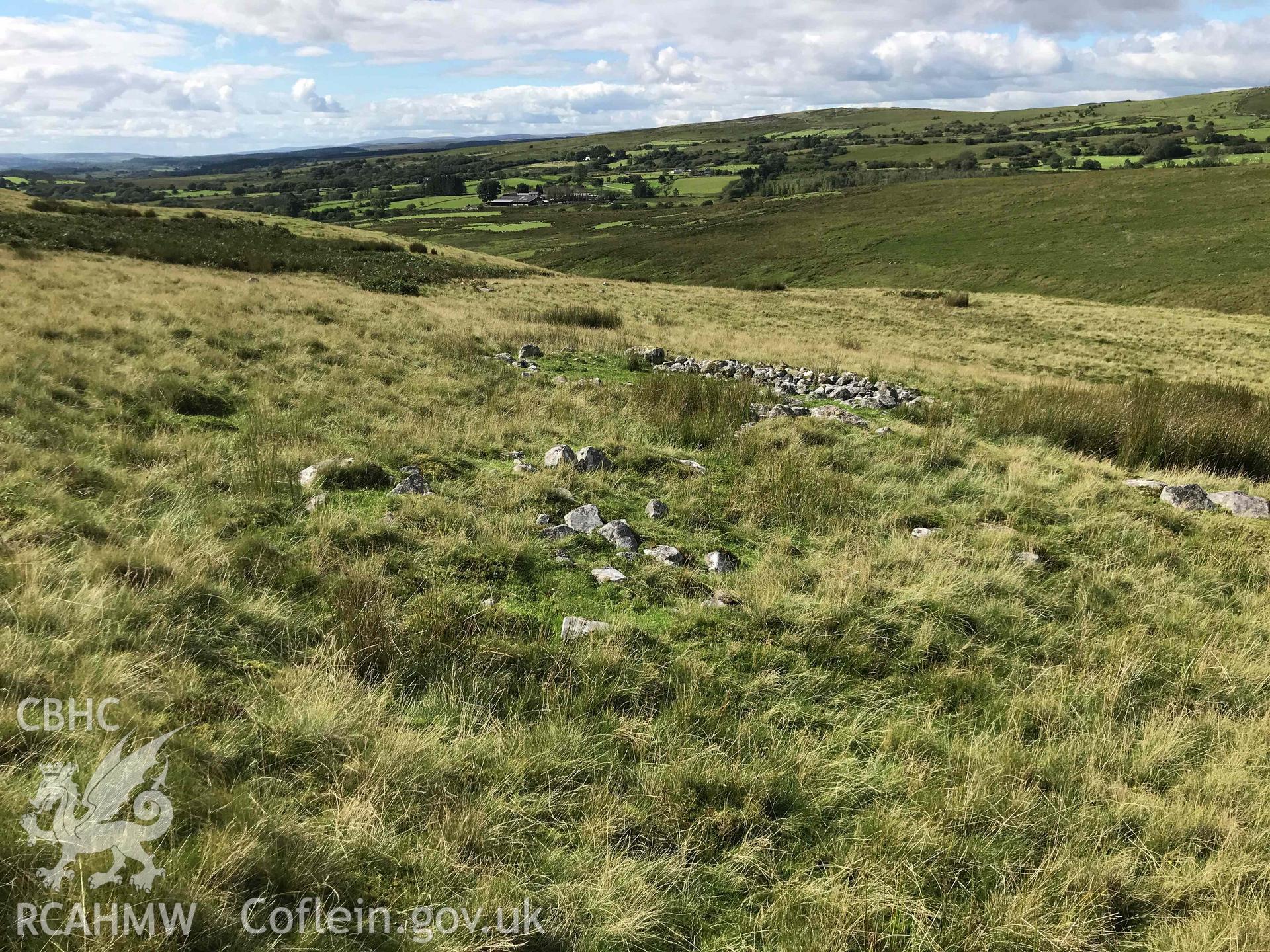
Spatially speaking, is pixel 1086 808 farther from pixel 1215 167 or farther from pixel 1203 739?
pixel 1215 167

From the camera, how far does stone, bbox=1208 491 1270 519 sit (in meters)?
7.45

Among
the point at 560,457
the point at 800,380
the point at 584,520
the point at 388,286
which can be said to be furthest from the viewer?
the point at 388,286

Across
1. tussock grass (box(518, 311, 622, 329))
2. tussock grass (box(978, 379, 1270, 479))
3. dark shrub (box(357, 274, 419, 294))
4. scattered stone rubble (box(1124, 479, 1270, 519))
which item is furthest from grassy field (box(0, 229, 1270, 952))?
dark shrub (box(357, 274, 419, 294))

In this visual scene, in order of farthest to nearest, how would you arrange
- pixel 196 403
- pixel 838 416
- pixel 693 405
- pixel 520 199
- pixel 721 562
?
1. pixel 520 199
2. pixel 838 416
3. pixel 693 405
4. pixel 196 403
5. pixel 721 562

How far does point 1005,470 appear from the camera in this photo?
8.61 metres

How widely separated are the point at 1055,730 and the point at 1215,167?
380 feet

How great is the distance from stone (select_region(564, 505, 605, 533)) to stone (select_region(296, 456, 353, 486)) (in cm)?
237

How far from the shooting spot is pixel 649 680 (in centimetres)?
380

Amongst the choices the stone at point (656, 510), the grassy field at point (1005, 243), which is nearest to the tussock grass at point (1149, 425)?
the stone at point (656, 510)

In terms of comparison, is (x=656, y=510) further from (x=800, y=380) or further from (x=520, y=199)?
(x=520, y=199)

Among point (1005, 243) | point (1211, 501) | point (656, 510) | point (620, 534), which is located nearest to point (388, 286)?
point (656, 510)

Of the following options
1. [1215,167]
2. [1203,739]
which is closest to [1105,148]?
[1215,167]

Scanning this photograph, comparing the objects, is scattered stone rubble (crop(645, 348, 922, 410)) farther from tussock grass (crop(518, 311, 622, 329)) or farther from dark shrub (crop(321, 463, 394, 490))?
dark shrub (crop(321, 463, 394, 490))

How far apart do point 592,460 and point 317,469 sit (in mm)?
2837
